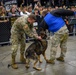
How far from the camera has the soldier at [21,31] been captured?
6074 mm

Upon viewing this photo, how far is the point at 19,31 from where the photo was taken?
6621 mm

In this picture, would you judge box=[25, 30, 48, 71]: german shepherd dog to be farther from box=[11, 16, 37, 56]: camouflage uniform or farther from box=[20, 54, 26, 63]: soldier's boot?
box=[20, 54, 26, 63]: soldier's boot

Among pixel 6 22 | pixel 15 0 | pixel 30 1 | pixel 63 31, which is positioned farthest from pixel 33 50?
pixel 30 1

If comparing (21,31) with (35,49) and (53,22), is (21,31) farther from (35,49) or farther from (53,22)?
(53,22)

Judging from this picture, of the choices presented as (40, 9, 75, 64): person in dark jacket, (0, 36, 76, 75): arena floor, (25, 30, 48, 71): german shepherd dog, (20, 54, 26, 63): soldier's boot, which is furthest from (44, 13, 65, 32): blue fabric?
(20, 54, 26, 63): soldier's boot

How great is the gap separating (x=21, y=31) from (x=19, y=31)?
0.06 m

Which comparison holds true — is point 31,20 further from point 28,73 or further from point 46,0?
point 46,0

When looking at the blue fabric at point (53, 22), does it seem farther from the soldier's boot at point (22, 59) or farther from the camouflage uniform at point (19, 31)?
the soldier's boot at point (22, 59)

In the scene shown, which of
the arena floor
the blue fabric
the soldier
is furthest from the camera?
the blue fabric

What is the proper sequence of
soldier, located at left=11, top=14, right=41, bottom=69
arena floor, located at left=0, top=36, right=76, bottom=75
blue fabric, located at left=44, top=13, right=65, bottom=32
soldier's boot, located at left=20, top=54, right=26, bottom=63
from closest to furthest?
1. soldier, located at left=11, top=14, right=41, bottom=69
2. arena floor, located at left=0, top=36, right=76, bottom=75
3. blue fabric, located at left=44, top=13, right=65, bottom=32
4. soldier's boot, located at left=20, top=54, right=26, bottom=63

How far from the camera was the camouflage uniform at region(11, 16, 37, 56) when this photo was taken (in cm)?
612

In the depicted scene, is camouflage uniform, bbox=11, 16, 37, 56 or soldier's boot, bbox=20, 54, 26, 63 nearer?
camouflage uniform, bbox=11, 16, 37, 56

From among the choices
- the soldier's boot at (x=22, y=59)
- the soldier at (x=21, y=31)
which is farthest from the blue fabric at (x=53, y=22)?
the soldier's boot at (x=22, y=59)

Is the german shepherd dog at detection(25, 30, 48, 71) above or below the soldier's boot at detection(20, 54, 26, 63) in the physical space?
above
